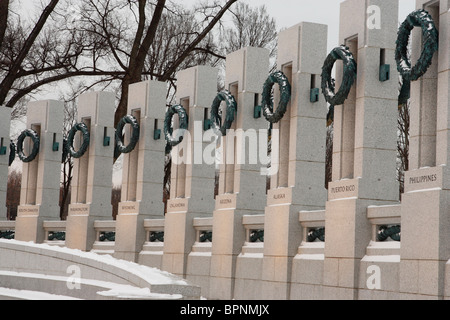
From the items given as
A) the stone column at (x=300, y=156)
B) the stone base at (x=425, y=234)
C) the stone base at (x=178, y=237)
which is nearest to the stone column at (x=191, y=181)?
the stone base at (x=178, y=237)

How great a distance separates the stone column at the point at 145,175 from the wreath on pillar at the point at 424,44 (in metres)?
11.5

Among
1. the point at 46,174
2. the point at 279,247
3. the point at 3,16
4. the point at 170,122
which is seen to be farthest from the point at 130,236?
the point at 3,16

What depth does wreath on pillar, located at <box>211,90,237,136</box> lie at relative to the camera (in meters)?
23.9

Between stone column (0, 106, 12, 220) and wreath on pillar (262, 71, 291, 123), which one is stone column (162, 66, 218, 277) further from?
stone column (0, 106, 12, 220)

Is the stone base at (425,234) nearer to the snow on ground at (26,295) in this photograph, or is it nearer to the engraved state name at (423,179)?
the engraved state name at (423,179)

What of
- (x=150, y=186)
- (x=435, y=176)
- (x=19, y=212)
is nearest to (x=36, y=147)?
(x=19, y=212)

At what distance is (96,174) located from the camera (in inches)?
1183

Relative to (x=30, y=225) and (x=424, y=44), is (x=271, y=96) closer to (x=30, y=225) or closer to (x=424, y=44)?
(x=424, y=44)

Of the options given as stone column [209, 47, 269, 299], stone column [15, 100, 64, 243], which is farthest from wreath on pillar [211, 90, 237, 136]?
stone column [15, 100, 64, 243]

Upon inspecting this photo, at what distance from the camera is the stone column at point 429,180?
15961mm

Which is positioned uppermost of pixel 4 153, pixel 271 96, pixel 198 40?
pixel 198 40

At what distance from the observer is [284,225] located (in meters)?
21.1

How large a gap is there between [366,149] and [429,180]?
287cm

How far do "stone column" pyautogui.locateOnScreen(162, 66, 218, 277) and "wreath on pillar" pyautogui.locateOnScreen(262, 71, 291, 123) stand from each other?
3838 mm
